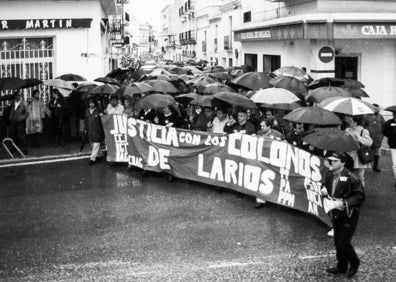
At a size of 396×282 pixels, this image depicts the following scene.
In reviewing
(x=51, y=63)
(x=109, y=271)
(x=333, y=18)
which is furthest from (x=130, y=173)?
(x=333, y=18)

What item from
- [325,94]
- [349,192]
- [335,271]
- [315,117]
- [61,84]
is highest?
[61,84]

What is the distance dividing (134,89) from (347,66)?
11155mm

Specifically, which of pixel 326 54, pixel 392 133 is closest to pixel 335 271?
pixel 392 133

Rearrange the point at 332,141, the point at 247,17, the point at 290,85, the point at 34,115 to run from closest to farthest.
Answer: the point at 332,141 → the point at 290,85 → the point at 34,115 → the point at 247,17

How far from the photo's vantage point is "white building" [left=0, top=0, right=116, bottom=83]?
1759 centimetres

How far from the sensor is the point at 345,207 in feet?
20.0

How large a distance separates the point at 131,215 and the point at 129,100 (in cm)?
556

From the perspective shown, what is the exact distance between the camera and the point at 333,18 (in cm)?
Result: 1923

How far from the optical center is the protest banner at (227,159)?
337 inches

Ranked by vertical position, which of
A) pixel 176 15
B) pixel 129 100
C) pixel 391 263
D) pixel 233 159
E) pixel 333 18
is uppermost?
pixel 176 15

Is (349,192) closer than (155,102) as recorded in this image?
Yes

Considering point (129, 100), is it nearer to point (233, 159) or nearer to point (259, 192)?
point (233, 159)

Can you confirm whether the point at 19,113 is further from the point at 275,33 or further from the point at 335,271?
the point at 275,33

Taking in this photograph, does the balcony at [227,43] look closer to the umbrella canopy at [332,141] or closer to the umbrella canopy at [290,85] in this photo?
the umbrella canopy at [290,85]
